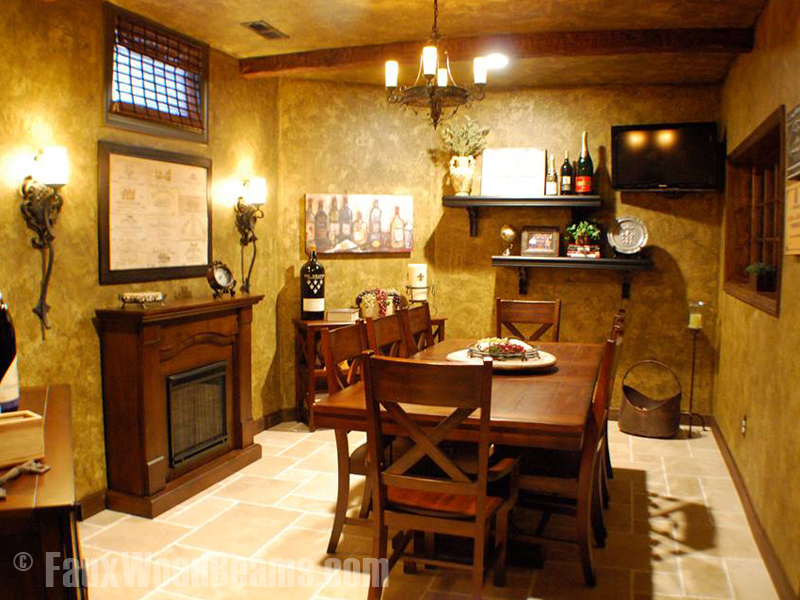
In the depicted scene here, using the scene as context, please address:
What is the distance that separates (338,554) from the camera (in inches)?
120

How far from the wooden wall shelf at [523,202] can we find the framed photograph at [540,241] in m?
0.25

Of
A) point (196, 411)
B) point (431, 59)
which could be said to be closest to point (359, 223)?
point (196, 411)

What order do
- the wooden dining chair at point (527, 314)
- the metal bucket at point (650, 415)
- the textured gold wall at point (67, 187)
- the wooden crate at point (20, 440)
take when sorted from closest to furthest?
the wooden crate at point (20, 440) < the textured gold wall at point (67, 187) < the wooden dining chair at point (527, 314) < the metal bucket at point (650, 415)

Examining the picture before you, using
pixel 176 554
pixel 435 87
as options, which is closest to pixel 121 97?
pixel 435 87

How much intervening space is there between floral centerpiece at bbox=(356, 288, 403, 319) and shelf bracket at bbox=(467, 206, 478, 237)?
0.86 meters

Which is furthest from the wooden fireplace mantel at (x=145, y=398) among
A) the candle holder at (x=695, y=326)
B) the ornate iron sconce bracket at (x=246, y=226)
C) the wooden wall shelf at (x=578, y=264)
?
the candle holder at (x=695, y=326)

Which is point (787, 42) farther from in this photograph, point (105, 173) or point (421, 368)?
point (105, 173)

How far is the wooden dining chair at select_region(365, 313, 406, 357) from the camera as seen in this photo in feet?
10.8

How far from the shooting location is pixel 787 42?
3.03 metres

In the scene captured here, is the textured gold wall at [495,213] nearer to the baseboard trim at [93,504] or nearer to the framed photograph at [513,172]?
the framed photograph at [513,172]

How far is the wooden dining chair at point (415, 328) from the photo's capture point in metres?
3.72

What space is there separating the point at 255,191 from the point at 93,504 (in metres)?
2.28

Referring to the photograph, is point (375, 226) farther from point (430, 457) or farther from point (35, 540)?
point (35, 540)

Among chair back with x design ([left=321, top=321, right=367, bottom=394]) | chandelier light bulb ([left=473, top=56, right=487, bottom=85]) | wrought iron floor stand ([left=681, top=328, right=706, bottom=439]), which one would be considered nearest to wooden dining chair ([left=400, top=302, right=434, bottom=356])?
chair back with x design ([left=321, top=321, right=367, bottom=394])
